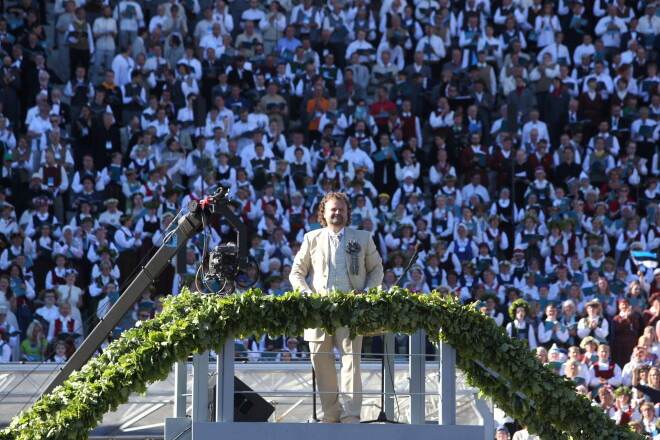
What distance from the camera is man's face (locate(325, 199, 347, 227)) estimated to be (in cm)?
1094

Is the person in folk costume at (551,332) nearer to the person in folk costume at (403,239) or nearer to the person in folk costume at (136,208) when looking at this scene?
the person in folk costume at (403,239)

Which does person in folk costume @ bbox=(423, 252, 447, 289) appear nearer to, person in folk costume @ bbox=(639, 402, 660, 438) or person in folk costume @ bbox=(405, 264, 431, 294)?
person in folk costume @ bbox=(405, 264, 431, 294)

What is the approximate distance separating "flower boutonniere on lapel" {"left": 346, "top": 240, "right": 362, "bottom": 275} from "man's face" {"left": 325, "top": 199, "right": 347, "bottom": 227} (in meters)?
0.19

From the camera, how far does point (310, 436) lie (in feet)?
31.2

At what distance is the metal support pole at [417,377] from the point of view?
10.0 metres

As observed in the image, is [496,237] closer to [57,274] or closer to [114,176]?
[114,176]

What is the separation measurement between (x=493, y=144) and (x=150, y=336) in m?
14.1

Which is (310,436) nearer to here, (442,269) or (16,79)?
(442,269)

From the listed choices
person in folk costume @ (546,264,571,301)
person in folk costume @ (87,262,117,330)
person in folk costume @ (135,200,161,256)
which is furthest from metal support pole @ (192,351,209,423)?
person in folk costume @ (546,264,571,301)

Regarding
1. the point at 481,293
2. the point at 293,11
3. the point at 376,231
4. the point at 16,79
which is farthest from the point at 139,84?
the point at 481,293

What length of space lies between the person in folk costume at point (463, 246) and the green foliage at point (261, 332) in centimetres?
1048

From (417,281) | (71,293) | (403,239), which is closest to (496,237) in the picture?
(403,239)

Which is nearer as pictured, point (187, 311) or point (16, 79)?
point (187, 311)

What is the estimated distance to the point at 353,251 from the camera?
10906mm
